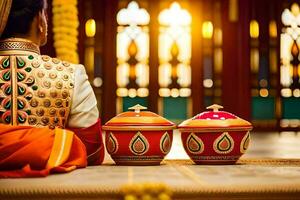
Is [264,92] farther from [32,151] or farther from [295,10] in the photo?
[32,151]

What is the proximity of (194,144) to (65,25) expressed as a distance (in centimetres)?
253

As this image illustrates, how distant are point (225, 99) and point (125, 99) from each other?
66.3 inches

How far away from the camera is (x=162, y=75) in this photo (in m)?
9.26

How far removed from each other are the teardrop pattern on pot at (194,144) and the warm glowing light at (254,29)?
7.24m

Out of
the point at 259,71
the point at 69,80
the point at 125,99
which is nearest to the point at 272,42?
the point at 259,71

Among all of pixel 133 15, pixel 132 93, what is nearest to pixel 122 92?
pixel 132 93

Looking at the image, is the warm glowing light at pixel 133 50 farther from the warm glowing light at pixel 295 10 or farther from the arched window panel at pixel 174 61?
the warm glowing light at pixel 295 10

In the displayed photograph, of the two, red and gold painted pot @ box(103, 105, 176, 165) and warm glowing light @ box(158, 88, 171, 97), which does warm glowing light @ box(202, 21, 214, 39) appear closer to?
warm glowing light @ box(158, 88, 171, 97)

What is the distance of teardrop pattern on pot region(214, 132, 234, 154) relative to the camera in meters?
2.37

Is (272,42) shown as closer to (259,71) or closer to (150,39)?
(259,71)

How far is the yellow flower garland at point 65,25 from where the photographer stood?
4641mm

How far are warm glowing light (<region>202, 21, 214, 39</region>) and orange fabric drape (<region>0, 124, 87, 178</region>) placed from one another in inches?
296

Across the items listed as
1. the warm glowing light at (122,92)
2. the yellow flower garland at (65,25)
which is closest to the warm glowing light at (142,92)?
the warm glowing light at (122,92)

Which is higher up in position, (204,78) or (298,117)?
(204,78)
